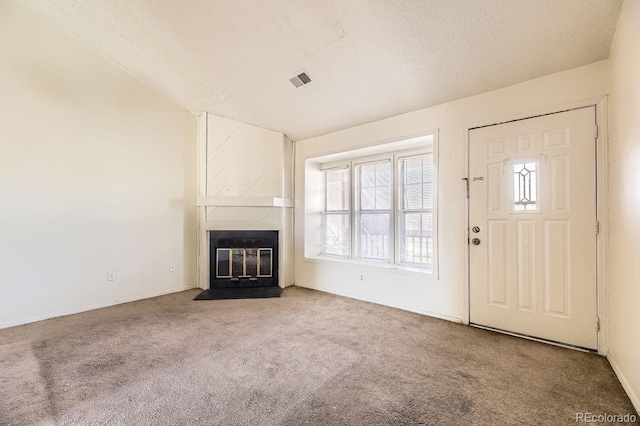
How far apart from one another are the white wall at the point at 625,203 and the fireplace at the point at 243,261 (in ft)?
11.6

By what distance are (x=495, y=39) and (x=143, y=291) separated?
4.90 metres

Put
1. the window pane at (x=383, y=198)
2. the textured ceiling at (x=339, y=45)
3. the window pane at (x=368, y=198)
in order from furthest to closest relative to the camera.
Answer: the window pane at (x=368, y=198)
the window pane at (x=383, y=198)
the textured ceiling at (x=339, y=45)

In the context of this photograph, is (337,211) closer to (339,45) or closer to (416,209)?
(416,209)

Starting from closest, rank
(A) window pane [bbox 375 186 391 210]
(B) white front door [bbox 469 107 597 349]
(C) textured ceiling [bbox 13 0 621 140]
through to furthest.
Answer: (C) textured ceiling [bbox 13 0 621 140] → (B) white front door [bbox 469 107 597 349] → (A) window pane [bbox 375 186 391 210]

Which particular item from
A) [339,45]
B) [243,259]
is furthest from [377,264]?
[339,45]

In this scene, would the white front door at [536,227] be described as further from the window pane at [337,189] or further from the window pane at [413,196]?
the window pane at [337,189]

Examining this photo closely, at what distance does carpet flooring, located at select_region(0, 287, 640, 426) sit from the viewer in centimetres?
149

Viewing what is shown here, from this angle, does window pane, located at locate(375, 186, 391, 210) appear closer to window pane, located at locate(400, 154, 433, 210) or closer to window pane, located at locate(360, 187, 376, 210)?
window pane, located at locate(360, 187, 376, 210)

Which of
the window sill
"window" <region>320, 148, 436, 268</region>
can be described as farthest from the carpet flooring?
"window" <region>320, 148, 436, 268</region>

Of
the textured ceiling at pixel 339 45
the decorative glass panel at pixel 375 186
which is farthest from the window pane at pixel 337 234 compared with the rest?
the textured ceiling at pixel 339 45

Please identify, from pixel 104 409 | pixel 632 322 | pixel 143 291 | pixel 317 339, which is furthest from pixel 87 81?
pixel 632 322

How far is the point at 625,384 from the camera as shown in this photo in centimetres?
167

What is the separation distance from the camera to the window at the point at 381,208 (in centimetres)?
350

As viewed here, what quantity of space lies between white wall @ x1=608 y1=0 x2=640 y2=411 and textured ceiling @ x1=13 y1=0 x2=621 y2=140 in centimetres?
31
